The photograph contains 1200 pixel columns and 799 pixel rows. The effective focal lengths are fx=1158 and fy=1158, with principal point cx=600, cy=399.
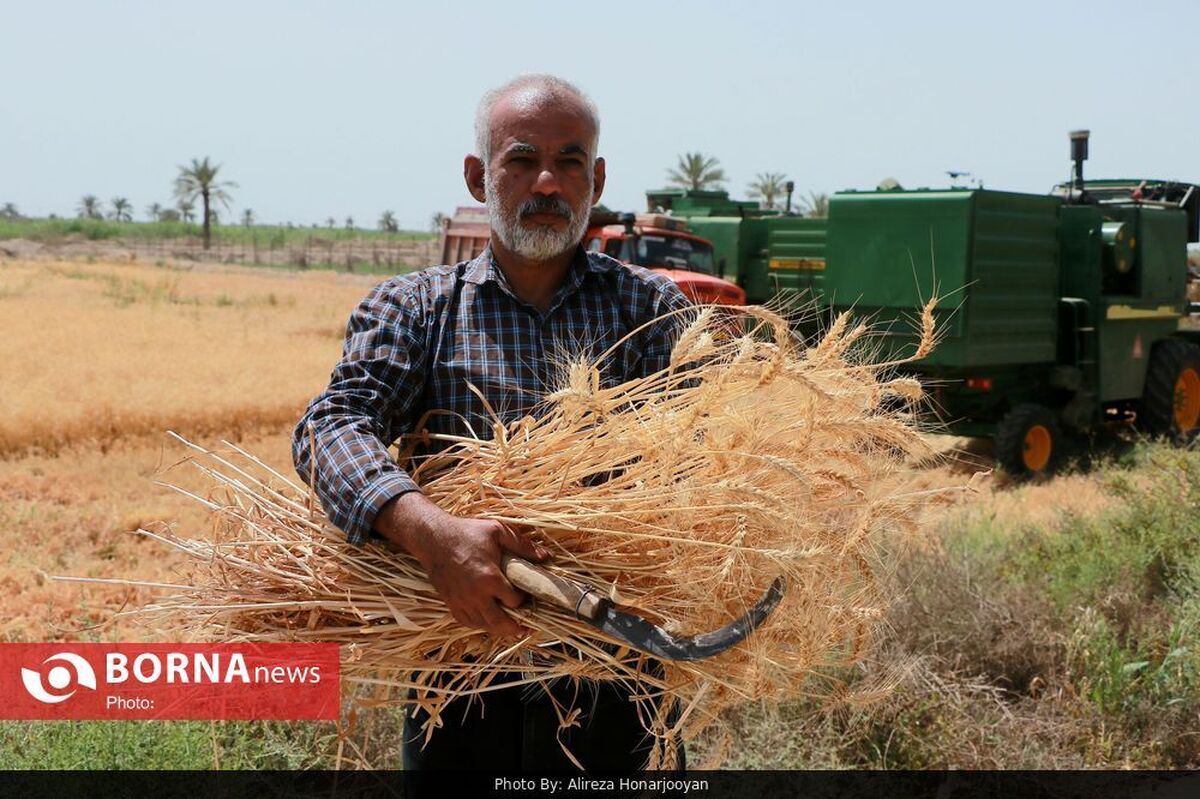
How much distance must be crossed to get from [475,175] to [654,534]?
89 centimetres

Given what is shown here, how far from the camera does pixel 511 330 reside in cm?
217

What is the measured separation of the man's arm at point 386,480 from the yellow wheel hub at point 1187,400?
9619 millimetres

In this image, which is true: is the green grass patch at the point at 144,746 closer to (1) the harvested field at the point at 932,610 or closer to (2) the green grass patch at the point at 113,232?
(1) the harvested field at the point at 932,610

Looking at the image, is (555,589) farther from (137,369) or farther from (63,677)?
(137,369)

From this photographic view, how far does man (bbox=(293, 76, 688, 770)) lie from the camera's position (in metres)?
2.01

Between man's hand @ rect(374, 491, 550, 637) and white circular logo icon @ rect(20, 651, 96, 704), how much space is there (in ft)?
6.55

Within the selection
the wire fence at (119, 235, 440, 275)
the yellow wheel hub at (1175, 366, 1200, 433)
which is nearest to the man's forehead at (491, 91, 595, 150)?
the yellow wheel hub at (1175, 366, 1200, 433)

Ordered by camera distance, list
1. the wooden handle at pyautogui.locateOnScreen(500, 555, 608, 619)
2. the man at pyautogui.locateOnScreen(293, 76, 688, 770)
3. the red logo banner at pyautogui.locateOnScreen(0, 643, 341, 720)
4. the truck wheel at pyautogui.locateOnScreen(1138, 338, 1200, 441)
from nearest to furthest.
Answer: the wooden handle at pyautogui.locateOnScreen(500, 555, 608, 619) < the red logo banner at pyautogui.locateOnScreen(0, 643, 341, 720) < the man at pyautogui.locateOnScreen(293, 76, 688, 770) < the truck wheel at pyautogui.locateOnScreen(1138, 338, 1200, 441)

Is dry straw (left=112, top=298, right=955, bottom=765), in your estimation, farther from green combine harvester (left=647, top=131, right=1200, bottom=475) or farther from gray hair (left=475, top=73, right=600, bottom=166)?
green combine harvester (left=647, top=131, right=1200, bottom=475)

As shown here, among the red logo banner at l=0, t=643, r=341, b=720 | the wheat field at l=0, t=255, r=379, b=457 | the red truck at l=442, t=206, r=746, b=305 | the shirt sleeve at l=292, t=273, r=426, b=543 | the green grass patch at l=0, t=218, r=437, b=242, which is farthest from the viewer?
the green grass patch at l=0, t=218, r=437, b=242

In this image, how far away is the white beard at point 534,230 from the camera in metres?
2.10

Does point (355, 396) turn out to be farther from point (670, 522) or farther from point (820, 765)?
point (820, 765)

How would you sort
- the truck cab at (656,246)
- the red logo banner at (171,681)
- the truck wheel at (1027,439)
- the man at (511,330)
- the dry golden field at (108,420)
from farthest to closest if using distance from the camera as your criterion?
the truck cab at (656,246), the truck wheel at (1027,439), the dry golden field at (108,420), the man at (511,330), the red logo banner at (171,681)

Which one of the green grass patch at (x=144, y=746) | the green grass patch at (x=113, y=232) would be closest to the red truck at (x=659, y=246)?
the green grass patch at (x=144, y=746)
